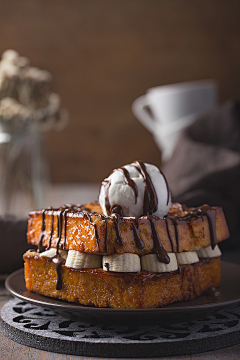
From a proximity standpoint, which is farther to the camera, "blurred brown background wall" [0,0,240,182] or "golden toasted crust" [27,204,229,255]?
"blurred brown background wall" [0,0,240,182]

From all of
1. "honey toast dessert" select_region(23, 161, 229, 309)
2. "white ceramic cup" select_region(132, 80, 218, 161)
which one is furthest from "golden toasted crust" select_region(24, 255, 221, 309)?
"white ceramic cup" select_region(132, 80, 218, 161)

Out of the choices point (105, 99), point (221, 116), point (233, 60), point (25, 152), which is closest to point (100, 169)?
point (105, 99)

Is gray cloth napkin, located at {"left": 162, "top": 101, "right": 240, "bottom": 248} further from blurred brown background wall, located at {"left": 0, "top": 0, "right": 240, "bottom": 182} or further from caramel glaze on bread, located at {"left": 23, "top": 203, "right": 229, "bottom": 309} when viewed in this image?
blurred brown background wall, located at {"left": 0, "top": 0, "right": 240, "bottom": 182}

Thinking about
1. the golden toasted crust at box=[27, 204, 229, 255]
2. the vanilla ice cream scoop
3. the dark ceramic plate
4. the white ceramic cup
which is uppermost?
the white ceramic cup

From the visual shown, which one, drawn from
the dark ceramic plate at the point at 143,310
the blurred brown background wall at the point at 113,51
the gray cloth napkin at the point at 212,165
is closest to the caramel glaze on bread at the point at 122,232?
the dark ceramic plate at the point at 143,310

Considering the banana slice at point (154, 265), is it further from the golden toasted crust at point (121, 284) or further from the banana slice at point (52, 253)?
the banana slice at point (52, 253)

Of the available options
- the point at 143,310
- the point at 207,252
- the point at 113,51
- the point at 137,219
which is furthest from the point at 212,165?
the point at 113,51

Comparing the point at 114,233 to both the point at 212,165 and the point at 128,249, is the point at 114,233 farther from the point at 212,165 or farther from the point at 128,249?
the point at 212,165

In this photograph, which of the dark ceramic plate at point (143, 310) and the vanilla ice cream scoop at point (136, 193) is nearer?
the dark ceramic plate at point (143, 310)
